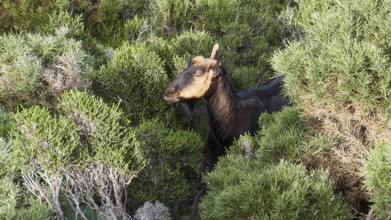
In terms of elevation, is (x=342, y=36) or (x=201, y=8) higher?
(x=342, y=36)

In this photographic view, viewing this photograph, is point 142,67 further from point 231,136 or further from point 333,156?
point 333,156

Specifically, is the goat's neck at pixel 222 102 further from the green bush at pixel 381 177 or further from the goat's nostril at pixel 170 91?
the green bush at pixel 381 177

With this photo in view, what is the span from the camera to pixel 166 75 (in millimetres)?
9383

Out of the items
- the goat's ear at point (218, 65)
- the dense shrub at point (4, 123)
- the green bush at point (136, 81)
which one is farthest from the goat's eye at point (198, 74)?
the dense shrub at point (4, 123)

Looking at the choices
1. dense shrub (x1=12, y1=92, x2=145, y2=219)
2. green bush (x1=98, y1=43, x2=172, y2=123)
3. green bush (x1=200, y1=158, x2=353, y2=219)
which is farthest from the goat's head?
green bush (x1=200, y1=158, x2=353, y2=219)

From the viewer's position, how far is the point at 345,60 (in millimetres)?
5340

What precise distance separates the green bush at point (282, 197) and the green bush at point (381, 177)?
49 centimetres

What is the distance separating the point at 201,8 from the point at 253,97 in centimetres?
373

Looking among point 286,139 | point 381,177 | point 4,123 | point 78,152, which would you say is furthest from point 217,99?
point 381,177

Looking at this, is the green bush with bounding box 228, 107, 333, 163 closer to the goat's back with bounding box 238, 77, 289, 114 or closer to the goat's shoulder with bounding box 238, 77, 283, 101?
the goat's back with bounding box 238, 77, 289, 114

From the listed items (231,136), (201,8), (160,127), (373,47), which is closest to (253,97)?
(231,136)

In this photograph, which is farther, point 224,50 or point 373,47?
point 224,50

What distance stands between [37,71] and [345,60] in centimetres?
461

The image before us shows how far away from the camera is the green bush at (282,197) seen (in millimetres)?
5473
